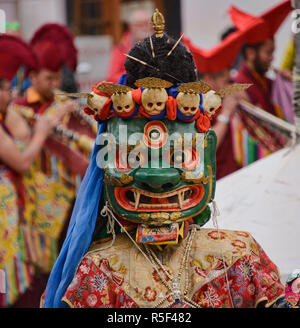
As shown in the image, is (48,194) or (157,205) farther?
(48,194)

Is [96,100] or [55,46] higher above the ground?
[96,100]

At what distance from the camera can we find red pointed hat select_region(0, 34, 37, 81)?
13.9 feet

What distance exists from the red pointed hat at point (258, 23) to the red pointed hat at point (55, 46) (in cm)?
128

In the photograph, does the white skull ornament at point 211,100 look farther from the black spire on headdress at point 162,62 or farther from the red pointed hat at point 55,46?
the red pointed hat at point 55,46

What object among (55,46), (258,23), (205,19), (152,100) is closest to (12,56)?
(55,46)

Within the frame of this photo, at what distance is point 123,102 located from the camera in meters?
2.18

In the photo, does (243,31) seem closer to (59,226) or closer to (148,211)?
(59,226)

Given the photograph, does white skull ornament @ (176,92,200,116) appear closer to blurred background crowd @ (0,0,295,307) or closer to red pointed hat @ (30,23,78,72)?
blurred background crowd @ (0,0,295,307)

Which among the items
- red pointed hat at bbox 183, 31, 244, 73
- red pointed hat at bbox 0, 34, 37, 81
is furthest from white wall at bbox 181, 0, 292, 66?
red pointed hat at bbox 0, 34, 37, 81

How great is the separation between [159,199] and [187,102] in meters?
0.31

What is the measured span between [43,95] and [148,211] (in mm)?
3050

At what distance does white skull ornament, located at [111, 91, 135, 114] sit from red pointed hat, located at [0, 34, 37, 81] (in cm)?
214

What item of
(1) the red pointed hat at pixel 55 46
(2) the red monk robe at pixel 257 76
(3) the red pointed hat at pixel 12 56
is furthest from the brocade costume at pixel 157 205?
(1) the red pointed hat at pixel 55 46

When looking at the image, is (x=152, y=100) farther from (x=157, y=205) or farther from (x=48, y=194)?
(x=48, y=194)
